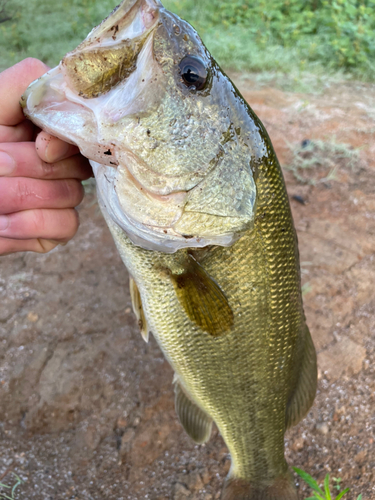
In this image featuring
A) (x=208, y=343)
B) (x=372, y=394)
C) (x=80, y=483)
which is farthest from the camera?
(x=372, y=394)

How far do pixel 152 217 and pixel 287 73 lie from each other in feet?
17.6

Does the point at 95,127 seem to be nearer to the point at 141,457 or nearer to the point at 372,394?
the point at 141,457

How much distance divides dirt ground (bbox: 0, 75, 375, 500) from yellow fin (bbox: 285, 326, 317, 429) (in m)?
0.50

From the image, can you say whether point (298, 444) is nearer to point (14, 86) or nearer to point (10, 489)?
point (10, 489)

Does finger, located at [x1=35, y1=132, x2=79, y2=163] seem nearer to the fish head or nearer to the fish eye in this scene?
the fish head

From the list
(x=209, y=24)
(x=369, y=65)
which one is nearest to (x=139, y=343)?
(x=369, y=65)

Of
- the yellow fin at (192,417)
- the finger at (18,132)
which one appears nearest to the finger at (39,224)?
the finger at (18,132)

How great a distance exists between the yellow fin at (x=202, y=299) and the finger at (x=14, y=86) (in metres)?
0.71

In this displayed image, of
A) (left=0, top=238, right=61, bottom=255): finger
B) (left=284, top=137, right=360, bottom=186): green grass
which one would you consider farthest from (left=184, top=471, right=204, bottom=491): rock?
(left=284, top=137, right=360, bottom=186): green grass

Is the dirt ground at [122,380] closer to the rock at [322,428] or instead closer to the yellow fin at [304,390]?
the rock at [322,428]

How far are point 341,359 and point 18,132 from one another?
81.9 inches

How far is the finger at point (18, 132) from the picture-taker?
1207mm

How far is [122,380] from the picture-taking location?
2207mm

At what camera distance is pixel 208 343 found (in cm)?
138
